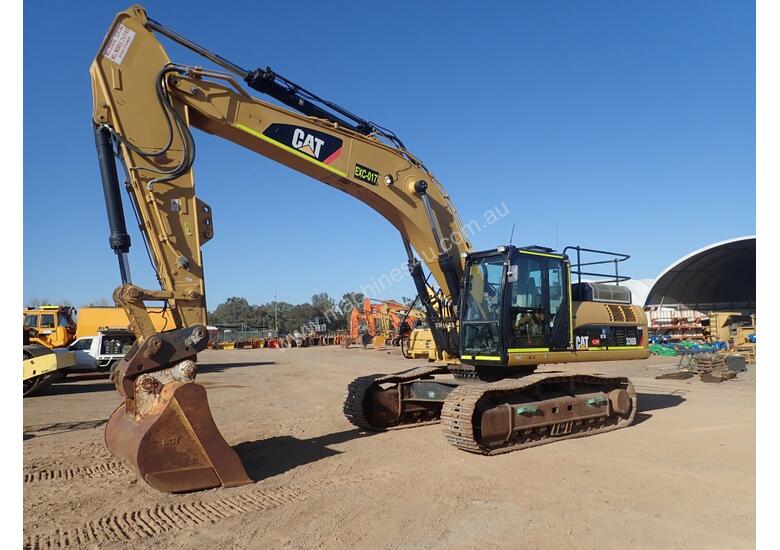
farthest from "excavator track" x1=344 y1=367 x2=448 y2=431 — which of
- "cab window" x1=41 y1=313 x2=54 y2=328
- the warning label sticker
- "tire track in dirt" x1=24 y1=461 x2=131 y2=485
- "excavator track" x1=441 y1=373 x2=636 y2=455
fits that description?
"cab window" x1=41 y1=313 x2=54 y2=328

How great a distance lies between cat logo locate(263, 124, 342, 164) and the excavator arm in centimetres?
1

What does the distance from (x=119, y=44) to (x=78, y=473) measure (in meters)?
4.99

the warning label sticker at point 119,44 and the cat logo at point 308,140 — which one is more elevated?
the warning label sticker at point 119,44

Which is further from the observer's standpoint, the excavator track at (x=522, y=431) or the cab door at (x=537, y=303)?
the cab door at (x=537, y=303)

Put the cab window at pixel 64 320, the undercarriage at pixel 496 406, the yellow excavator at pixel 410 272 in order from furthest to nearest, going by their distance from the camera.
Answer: the cab window at pixel 64 320 < the undercarriage at pixel 496 406 < the yellow excavator at pixel 410 272

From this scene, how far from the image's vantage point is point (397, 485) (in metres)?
6.09

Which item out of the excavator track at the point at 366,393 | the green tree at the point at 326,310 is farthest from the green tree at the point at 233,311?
the excavator track at the point at 366,393

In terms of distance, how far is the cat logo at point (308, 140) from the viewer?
754 cm

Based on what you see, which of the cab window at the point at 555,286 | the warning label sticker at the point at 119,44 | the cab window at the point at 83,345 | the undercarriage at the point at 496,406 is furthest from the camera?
the cab window at the point at 83,345

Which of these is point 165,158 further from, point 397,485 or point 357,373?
point 357,373

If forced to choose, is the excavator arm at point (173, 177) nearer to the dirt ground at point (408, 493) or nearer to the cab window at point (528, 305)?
the dirt ground at point (408, 493)

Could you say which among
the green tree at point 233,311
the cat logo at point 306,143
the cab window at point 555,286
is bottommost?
the green tree at point 233,311

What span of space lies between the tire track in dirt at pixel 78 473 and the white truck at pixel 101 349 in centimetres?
1284

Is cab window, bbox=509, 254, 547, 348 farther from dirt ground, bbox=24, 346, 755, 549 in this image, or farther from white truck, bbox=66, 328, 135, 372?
white truck, bbox=66, 328, 135, 372
